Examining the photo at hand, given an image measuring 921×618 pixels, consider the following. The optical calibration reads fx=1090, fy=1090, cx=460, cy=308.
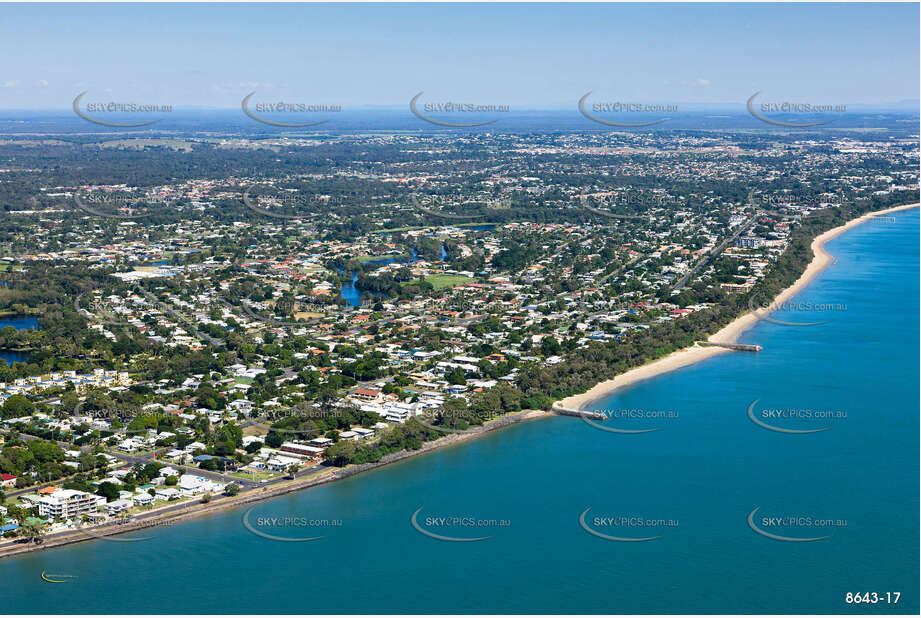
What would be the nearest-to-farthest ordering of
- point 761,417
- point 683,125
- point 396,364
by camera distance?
point 761,417 → point 396,364 → point 683,125

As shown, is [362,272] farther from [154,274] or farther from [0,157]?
[0,157]

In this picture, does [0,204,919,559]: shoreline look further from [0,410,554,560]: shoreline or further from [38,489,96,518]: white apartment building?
[38,489,96,518]: white apartment building

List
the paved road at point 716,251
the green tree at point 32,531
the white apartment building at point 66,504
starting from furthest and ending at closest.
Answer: the paved road at point 716,251 → the white apartment building at point 66,504 → the green tree at point 32,531

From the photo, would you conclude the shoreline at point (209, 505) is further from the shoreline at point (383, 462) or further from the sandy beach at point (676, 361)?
the sandy beach at point (676, 361)

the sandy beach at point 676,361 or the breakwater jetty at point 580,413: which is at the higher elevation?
the sandy beach at point 676,361

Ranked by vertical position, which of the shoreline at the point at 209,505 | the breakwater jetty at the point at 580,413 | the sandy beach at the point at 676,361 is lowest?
the shoreline at the point at 209,505

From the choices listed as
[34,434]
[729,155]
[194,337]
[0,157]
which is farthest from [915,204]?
[0,157]

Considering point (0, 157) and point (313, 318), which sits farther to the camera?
point (0, 157)

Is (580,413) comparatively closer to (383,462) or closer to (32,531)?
(383,462)

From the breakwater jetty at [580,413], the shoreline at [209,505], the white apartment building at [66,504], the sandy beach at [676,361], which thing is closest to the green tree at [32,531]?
the shoreline at [209,505]
